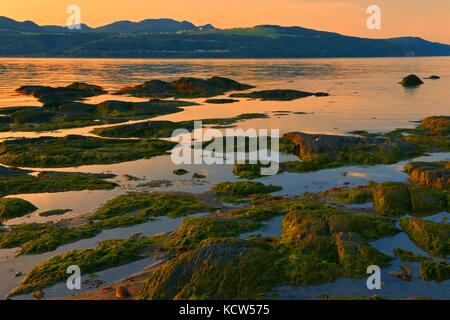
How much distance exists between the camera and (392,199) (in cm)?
1484

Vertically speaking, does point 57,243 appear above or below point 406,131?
below

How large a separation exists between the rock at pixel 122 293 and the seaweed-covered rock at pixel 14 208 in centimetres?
765

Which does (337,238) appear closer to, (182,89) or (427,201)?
(427,201)

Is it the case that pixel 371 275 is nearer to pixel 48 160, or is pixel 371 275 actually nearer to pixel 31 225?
pixel 31 225

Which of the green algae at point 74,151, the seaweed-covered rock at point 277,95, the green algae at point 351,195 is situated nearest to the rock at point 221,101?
the seaweed-covered rock at point 277,95

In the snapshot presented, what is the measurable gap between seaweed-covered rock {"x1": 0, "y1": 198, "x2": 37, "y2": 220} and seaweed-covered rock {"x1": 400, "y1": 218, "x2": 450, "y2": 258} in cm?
1410

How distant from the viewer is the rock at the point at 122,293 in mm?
9230

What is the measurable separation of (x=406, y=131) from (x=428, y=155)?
282 inches

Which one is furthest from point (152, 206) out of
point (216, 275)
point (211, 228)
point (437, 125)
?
point (437, 125)

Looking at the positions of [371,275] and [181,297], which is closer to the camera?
[181,297]

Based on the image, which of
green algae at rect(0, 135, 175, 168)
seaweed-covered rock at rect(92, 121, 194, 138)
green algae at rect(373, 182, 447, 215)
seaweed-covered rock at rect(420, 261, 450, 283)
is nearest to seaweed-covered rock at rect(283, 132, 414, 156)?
green algae at rect(373, 182, 447, 215)

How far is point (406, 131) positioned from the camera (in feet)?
97.4

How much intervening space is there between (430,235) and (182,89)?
180 feet

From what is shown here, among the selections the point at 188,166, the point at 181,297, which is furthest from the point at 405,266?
the point at 188,166
